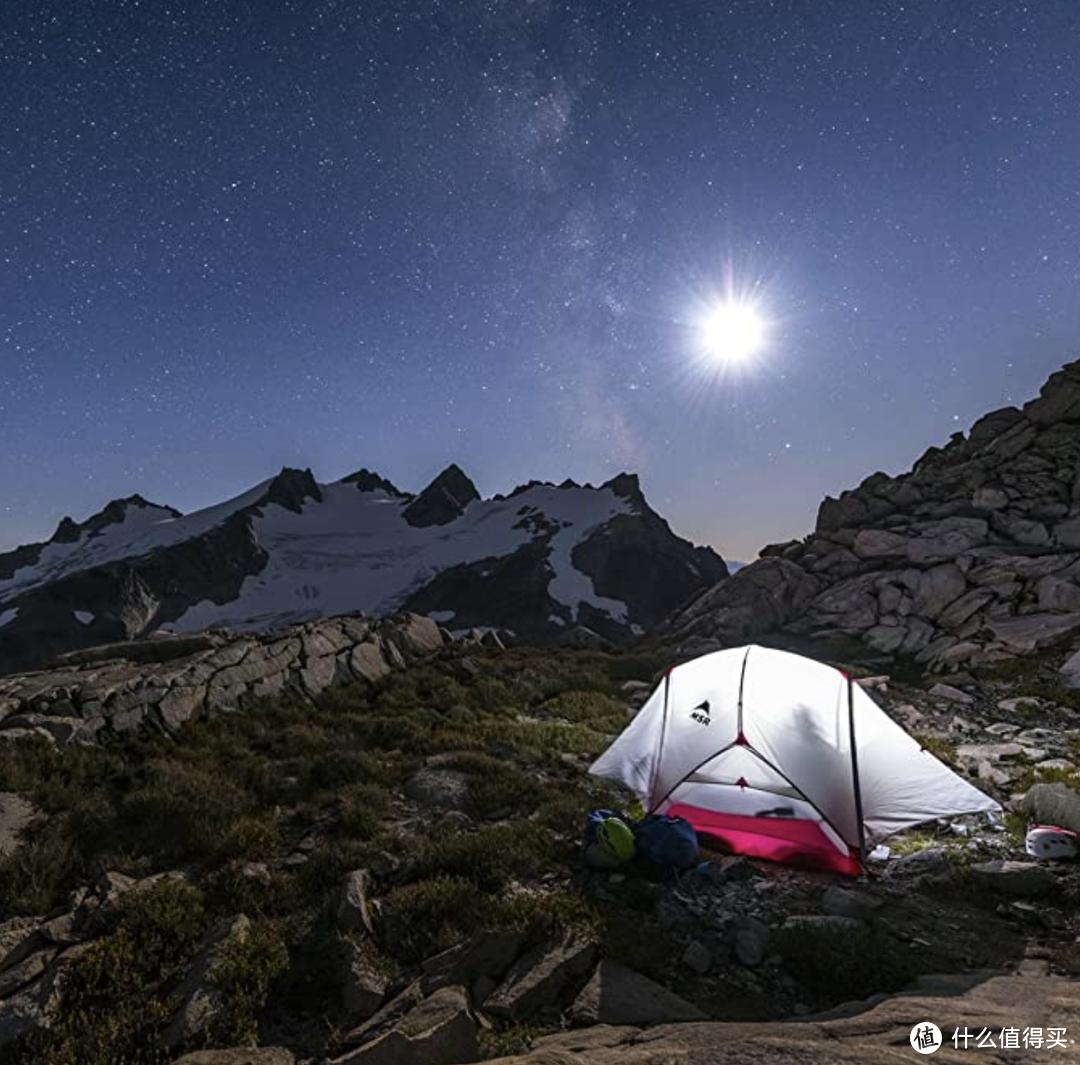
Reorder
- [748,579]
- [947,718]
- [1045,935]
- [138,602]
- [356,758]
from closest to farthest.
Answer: [1045,935]
[356,758]
[947,718]
[748,579]
[138,602]

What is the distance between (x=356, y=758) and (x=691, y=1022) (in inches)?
274

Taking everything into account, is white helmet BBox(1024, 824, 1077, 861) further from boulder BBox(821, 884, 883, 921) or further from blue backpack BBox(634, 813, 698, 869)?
blue backpack BBox(634, 813, 698, 869)

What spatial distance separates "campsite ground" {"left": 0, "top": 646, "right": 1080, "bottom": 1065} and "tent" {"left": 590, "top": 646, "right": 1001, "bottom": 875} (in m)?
0.56

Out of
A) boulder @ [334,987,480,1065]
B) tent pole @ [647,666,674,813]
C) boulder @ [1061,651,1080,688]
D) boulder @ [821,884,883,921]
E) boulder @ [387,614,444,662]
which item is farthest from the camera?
boulder @ [387,614,444,662]

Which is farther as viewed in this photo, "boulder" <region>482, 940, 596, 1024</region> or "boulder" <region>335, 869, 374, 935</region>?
"boulder" <region>335, 869, 374, 935</region>

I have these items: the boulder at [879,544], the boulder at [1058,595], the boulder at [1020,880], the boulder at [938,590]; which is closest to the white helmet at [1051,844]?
the boulder at [1020,880]

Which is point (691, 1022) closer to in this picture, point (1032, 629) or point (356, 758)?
point (356, 758)

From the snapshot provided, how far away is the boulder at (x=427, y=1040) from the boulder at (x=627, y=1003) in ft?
2.70

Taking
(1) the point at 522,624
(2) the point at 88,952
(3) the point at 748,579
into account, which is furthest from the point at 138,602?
(2) the point at 88,952

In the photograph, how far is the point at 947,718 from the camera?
14.3m

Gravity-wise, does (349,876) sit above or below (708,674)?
below

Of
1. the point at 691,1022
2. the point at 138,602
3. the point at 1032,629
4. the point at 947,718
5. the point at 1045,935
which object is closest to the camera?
the point at 691,1022

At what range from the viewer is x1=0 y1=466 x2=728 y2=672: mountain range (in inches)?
4614

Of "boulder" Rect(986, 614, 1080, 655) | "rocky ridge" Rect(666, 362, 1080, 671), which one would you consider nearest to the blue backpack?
"rocky ridge" Rect(666, 362, 1080, 671)
